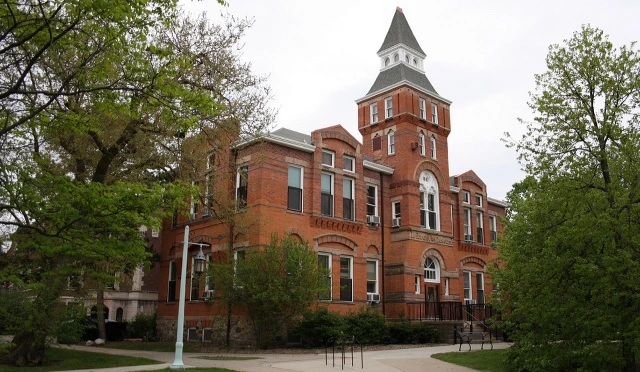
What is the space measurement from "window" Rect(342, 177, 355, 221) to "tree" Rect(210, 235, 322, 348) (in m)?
5.73

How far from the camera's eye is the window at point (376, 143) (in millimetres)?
32656

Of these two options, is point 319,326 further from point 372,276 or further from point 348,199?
point 348,199

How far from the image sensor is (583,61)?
1527 cm

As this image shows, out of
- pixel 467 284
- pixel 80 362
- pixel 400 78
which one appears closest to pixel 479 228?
pixel 467 284

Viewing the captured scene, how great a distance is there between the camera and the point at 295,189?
26.7 meters

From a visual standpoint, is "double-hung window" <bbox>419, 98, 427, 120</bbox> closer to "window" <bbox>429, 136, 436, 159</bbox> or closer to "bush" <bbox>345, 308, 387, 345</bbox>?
"window" <bbox>429, 136, 436, 159</bbox>

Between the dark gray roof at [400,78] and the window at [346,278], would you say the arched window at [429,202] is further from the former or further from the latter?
the window at [346,278]

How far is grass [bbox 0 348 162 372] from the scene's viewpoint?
17131 mm

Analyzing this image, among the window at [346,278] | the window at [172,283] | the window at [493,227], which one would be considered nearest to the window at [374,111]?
the window at [346,278]

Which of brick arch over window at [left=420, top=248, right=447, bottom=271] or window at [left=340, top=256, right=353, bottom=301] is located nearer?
window at [left=340, top=256, right=353, bottom=301]

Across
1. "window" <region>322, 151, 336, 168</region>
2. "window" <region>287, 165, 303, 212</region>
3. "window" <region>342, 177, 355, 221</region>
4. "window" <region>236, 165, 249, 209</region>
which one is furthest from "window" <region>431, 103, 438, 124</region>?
"window" <region>236, 165, 249, 209</region>

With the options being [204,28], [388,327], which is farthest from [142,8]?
[388,327]

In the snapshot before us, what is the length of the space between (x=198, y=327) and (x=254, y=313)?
535 centimetres

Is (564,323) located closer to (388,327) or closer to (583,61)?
(583,61)
